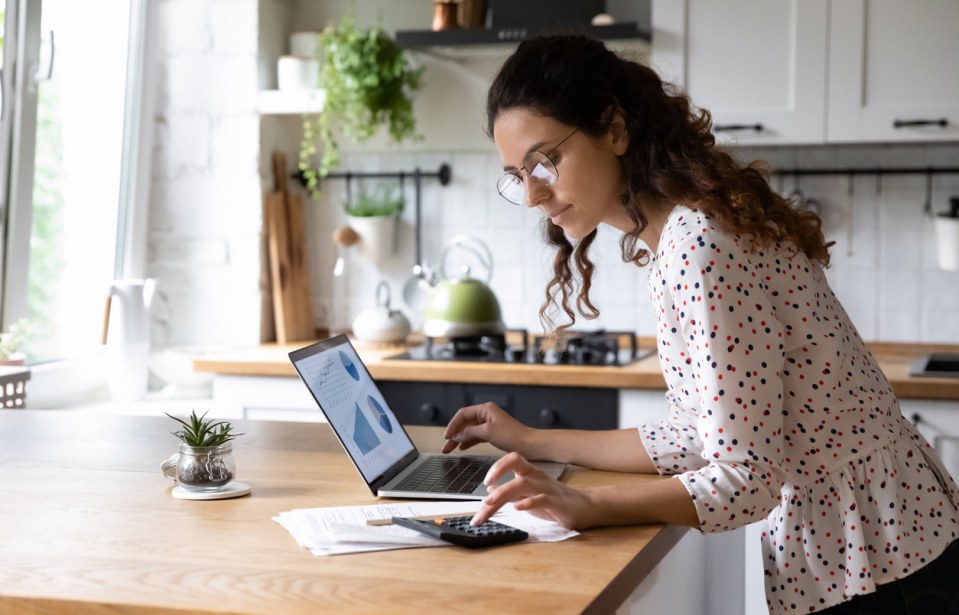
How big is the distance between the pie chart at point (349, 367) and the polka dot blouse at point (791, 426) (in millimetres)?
501

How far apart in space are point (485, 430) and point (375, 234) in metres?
2.17

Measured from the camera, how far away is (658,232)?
1.65m

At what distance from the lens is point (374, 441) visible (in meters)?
1.77

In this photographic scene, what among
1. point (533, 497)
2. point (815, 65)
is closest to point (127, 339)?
point (815, 65)

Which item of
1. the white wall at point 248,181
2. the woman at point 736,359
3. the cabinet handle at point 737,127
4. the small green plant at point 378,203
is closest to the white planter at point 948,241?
the cabinet handle at point 737,127

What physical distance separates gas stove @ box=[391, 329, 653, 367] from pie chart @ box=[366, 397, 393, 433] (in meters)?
1.32

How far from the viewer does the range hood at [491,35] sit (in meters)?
3.36

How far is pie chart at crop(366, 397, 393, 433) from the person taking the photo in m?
1.85

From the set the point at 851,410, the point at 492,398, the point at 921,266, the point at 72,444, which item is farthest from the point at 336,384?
the point at 921,266

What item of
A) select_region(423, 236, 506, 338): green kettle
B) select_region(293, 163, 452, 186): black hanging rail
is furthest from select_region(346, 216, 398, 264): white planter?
select_region(423, 236, 506, 338): green kettle

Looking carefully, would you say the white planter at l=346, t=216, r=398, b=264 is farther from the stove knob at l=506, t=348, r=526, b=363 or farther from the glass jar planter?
the glass jar planter

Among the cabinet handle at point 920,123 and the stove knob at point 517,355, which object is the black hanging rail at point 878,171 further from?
the stove knob at point 517,355

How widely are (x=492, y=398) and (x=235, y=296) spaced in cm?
113

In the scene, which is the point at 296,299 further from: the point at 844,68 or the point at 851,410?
the point at 851,410
